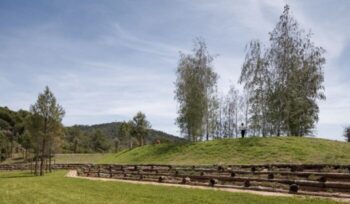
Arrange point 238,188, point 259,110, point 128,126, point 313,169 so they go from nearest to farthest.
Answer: point 238,188
point 313,169
point 259,110
point 128,126

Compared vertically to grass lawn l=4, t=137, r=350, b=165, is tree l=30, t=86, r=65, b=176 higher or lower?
higher

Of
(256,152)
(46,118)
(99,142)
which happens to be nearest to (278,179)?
(256,152)

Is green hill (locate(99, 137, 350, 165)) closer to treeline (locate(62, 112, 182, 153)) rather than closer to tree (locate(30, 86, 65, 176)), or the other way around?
tree (locate(30, 86, 65, 176))

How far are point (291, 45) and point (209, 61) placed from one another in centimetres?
1251

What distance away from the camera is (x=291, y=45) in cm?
4356

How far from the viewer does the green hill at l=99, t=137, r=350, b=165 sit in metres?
31.1

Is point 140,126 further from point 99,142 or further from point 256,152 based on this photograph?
point 99,142

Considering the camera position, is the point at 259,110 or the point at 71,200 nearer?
the point at 71,200

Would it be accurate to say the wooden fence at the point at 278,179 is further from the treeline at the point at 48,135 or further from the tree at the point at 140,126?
the tree at the point at 140,126

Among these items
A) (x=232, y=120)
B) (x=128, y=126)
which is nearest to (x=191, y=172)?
(x=232, y=120)

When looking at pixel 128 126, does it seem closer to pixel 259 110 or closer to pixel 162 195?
pixel 259 110

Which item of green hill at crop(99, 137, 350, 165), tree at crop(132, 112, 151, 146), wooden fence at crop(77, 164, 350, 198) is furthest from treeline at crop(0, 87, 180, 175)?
wooden fence at crop(77, 164, 350, 198)

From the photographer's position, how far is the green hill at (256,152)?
3105 centimetres

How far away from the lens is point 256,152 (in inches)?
1369
